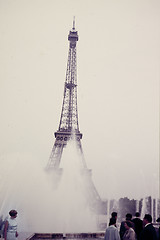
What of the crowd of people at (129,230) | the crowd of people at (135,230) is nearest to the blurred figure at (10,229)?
the crowd of people at (129,230)

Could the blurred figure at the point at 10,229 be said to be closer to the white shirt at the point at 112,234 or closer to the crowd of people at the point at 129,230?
the crowd of people at the point at 129,230

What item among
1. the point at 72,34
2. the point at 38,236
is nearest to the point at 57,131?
the point at 72,34

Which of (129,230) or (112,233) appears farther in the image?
(129,230)

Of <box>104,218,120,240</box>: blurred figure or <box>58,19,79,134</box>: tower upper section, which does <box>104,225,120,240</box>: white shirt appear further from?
<box>58,19,79,134</box>: tower upper section

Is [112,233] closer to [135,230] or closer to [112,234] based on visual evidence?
[112,234]

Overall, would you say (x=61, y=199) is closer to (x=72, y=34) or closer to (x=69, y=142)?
(x=69, y=142)

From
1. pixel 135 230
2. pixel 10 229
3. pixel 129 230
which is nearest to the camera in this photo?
pixel 129 230

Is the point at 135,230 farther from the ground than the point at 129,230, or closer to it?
closer to it

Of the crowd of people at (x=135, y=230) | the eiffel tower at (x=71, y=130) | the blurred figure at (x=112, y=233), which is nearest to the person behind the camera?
the crowd of people at (x=135, y=230)

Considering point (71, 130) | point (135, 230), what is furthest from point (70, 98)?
point (135, 230)
